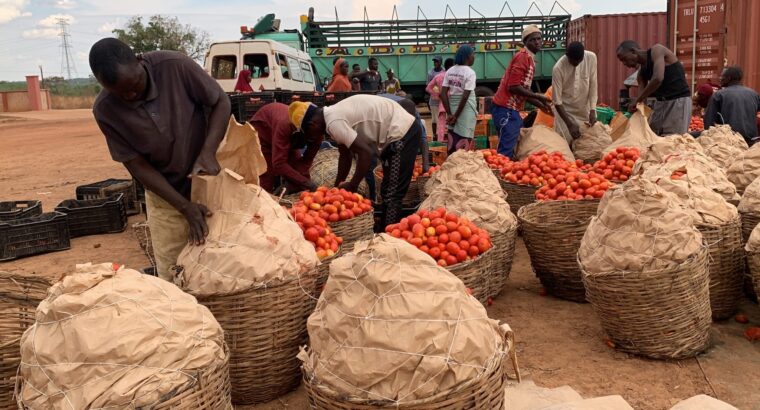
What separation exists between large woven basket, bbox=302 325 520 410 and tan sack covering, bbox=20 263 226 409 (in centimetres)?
43

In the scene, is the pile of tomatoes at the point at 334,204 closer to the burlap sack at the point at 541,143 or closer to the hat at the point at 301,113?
the hat at the point at 301,113

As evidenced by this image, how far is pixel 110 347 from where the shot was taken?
6.89 ft

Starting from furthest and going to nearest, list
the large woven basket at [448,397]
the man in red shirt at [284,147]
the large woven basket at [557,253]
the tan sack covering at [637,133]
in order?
the tan sack covering at [637,133] → the man in red shirt at [284,147] → the large woven basket at [557,253] → the large woven basket at [448,397]

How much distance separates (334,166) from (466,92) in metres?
2.31

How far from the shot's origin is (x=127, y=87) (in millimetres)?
3105

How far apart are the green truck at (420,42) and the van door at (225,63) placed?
422cm

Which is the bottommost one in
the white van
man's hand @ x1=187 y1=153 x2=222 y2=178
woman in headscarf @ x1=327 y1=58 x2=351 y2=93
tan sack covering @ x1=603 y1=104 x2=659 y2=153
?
tan sack covering @ x1=603 y1=104 x2=659 y2=153

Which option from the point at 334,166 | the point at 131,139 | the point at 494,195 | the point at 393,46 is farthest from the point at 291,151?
the point at 393,46

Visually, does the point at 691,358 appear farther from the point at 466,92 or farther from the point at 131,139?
the point at 466,92

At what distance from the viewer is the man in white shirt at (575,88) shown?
750cm

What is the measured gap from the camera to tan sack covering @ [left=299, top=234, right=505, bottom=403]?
2215 millimetres

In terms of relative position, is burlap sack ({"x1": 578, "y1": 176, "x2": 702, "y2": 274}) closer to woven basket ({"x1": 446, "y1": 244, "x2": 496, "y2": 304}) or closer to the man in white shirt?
woven basket ({"x1": 446, "y1": 244, "x2": 496, "y2": 304})

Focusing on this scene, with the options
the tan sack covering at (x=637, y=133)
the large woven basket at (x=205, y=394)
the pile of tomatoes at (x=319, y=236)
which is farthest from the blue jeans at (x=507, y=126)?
the large woven basket at (x=205, y=394)

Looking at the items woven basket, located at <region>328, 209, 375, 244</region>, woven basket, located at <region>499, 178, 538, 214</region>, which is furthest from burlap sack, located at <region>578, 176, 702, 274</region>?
woven basket, located at <region>499, 178, 538, 214</region>
